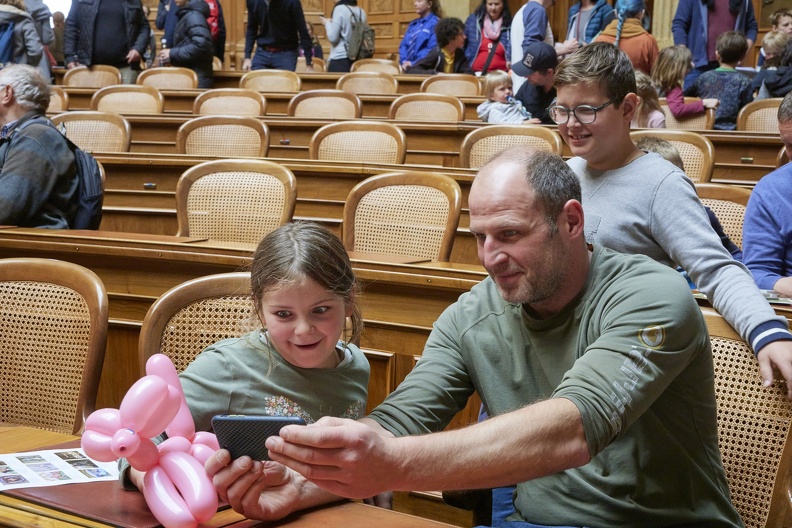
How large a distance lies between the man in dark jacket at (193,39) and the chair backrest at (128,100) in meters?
1.47

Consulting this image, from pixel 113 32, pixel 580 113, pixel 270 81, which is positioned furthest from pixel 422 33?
pixel 580 113

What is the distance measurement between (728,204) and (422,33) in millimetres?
5917

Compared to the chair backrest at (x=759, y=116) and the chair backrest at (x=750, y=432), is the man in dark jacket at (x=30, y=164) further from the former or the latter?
the chair backrest at (x=759, y=116)

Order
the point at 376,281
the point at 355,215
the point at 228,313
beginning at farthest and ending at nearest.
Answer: the point at 355,215 < the point at 376,281 < the point at 228,313

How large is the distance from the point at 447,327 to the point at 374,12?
12045mm

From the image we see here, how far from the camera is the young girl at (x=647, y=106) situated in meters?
4.17

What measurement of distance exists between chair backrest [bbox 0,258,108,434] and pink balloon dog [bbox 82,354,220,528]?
0.84 meters

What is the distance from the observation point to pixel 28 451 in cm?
155

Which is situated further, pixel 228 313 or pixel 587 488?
pixel 228 313

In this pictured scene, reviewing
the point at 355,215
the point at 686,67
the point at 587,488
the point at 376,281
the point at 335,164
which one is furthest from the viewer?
the point at 686,67

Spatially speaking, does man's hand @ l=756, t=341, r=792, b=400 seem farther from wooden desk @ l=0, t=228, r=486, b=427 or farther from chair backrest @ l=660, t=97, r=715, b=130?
chair backrest @ l=660, t=97, r=715, b=130

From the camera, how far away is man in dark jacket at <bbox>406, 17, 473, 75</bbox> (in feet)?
26.2

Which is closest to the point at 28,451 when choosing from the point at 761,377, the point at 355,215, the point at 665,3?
the point at 761,377

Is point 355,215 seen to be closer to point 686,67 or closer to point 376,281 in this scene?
point 376,281
